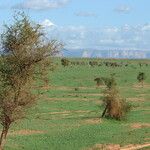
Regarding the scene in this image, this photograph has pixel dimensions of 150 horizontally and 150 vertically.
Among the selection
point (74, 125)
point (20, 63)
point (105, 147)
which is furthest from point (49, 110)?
point (20, 63)

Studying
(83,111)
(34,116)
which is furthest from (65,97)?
(34,116)

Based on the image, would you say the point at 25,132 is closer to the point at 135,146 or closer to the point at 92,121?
the point at 92,121

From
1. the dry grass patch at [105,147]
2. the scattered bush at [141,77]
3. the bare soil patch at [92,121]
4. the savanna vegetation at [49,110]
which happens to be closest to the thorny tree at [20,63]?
the savanna vegetation at [49,110]

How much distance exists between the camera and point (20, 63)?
3341 cm

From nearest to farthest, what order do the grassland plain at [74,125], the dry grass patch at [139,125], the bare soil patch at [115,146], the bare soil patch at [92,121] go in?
the bare soil patch at [115,146] < the grassland plain at [74,125] < the dry grass patch at [139,125] < the bare soil patch at [92,121]

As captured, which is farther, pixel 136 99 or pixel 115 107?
pixel 136 99

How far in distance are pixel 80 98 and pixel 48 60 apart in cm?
4670

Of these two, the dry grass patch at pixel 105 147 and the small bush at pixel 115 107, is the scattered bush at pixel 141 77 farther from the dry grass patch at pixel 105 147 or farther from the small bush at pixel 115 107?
the dry grass patch at pixel 105 147

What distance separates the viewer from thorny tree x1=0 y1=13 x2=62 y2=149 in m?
33.5

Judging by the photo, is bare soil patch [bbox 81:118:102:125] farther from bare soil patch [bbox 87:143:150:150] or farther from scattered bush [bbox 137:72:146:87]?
scattered bush [bbox 137:72:146:87]

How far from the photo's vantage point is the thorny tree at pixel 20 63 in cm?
3347

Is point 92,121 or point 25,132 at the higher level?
point 92,121

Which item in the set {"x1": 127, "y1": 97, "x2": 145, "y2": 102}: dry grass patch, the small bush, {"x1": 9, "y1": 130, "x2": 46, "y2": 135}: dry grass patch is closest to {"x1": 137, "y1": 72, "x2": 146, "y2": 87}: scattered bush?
{"x1": 127, "y1": 97, "x2": 145, "y2": 102}: dry grass patch

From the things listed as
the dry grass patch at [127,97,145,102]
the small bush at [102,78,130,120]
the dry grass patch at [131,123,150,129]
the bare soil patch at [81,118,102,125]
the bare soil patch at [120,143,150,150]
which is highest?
the small bush at [102,78,130,120]
